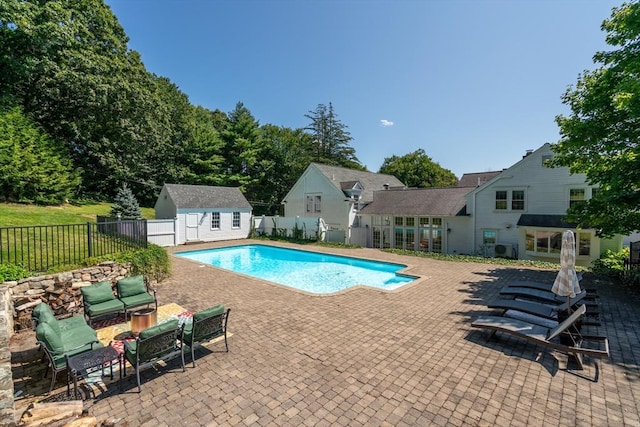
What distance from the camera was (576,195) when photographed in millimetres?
17094

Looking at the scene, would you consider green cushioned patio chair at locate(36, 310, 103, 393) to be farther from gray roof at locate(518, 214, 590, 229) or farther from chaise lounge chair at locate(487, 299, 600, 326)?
gray roof at locate(518, 214, 590, 229)

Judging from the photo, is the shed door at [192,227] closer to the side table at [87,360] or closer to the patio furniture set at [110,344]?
the patio furniture set at [110,344]

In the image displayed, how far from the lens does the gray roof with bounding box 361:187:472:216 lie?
21.4 metres

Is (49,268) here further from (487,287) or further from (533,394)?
(487,287)

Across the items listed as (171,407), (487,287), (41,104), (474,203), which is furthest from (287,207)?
(171,407)

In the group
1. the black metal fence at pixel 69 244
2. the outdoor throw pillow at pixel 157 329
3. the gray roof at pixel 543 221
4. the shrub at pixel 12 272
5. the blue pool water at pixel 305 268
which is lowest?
the blue pool water at pixel 305 268

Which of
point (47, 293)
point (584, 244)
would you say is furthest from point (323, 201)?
point (47, 293)

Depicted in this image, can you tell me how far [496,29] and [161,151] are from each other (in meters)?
37.5

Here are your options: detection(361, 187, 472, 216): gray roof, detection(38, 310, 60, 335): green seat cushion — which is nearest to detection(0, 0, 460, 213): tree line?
detection(361, 187, 472, 216): gray roof

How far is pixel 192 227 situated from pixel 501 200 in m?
24.1

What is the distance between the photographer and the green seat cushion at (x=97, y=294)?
7395 millimetres

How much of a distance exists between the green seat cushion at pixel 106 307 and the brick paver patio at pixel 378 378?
1884mm

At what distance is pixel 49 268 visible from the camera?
8.27 metres

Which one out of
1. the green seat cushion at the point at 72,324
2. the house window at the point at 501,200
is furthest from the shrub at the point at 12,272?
the house window at the point at 501,200
